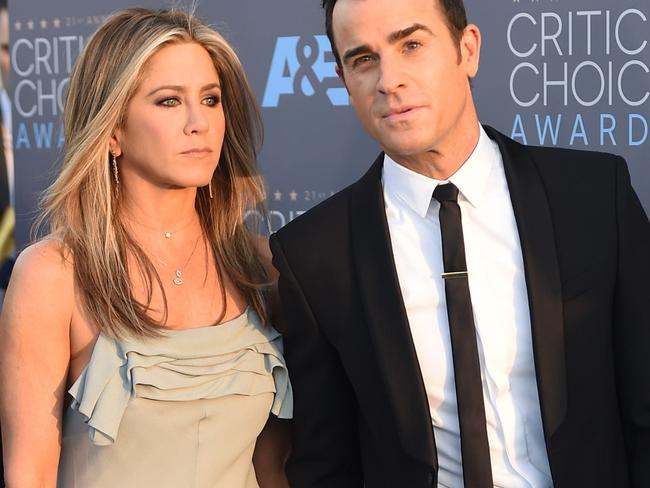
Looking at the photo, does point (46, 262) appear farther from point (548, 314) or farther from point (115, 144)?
point (548, 314)

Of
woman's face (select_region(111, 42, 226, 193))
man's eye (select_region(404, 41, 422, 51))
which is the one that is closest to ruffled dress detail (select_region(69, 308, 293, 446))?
woman's face (select_region(111, 42, 226, 193))

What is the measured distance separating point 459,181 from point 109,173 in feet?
3.03

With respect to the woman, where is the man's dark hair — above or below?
above

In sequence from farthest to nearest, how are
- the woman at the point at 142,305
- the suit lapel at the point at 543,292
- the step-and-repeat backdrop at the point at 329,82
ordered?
the step-and-repeat backdrop at the point at 329,82, the woman at the point at 142,305, the suit lapel at the point at 543,292

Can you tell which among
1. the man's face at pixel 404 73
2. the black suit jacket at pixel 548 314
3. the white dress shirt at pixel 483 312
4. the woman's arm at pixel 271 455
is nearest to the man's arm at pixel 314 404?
the black suit jacket at pixel 548 314

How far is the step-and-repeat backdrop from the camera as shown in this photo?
10.5ft

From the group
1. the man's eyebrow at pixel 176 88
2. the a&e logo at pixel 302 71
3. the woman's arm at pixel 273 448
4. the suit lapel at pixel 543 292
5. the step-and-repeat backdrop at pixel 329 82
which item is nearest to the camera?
the suit lapel at pixel 543 292

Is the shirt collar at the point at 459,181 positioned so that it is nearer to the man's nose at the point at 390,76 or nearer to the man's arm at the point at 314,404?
the man's nose at the point at 390,76

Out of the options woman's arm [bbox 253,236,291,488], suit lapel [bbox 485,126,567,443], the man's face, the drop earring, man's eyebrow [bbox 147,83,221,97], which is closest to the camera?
suit lapel [bbox 485,126,567,443]

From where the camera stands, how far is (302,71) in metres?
3.71

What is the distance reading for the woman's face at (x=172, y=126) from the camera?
262cm

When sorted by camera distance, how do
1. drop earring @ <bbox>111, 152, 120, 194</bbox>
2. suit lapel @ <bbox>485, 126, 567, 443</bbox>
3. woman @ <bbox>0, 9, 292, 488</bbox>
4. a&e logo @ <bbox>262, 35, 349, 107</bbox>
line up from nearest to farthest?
suit lapel @ <bbox>485, 126, 567, 443</bbox>
woman @ <bbox>0, 9, 292, 488</bbox>
drop earring @ <bbox>111, 152, 120, 194</bbox>
a&e logo @ <bbox>262, 35, 349, 107</bbox>

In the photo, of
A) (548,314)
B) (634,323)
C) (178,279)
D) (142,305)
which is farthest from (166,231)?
(634,323)

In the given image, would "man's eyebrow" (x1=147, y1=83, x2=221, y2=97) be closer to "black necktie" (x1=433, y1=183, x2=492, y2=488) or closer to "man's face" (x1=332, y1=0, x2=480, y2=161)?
"man's face" (x1=332, y1=0, x2=480, y2=161)
